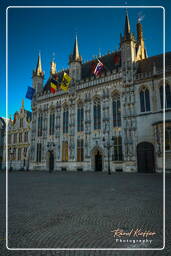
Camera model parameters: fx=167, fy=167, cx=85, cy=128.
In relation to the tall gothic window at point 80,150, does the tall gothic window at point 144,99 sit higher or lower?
higher

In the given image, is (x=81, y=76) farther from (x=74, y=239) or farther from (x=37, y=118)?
(x=74, y=239)

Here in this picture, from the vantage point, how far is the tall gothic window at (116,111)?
86.9 ft

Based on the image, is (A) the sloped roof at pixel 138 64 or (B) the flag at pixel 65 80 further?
(B) the flag at pixel 65 80

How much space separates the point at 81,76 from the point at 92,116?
10.1 m

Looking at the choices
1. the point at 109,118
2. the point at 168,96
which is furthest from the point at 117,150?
the point at 168,96

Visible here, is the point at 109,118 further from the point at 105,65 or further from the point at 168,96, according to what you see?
the point at 105,65

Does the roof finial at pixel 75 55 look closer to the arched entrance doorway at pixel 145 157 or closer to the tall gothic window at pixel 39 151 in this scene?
the tall gothic window at pixel 39 151

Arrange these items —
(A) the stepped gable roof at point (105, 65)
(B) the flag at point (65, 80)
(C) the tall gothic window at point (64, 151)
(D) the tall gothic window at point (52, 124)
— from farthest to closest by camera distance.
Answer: (D) the tall gothic window at point (52, 124)
(A) the stepped gable roof at point (105, 65)
(C) the tall gothic window at point (64, 151)
(B) the flag at point (65, 80)

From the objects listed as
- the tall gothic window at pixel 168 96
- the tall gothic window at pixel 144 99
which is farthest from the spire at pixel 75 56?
the tall gothic window at pixel 168 96

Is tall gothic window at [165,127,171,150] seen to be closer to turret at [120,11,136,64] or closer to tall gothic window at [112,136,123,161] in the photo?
tall gothic window at [112,136,123,161]

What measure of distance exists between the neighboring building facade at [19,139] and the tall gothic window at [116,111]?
77.7 ft

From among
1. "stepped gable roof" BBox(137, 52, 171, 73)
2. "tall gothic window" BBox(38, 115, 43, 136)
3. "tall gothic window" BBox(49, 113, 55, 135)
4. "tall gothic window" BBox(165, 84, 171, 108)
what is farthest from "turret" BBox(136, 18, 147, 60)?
"tall gothic window" BBox(38, 115, 43, 136)

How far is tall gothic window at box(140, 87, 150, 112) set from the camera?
24.7 meters

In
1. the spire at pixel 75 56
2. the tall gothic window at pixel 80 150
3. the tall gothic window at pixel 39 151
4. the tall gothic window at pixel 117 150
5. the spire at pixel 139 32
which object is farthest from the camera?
the spire at pixel 139 32
